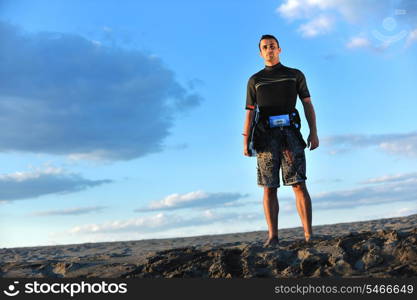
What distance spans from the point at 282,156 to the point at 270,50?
1.21 meters

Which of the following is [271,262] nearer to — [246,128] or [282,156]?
[282,156]

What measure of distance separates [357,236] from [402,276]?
3.38 ft

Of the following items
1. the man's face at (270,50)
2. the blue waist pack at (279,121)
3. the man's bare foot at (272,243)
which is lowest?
the man's bare foot at (272,243)

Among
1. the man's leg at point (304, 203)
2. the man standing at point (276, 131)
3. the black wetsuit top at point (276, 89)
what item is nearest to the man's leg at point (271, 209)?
the man standing at point (276, 131)

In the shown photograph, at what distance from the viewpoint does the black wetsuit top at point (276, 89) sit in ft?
18.7

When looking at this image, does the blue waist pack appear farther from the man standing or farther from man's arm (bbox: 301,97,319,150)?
man's arm (bbox: 301,97,319,150)

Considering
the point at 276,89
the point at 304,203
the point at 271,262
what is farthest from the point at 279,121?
the point at 271,262

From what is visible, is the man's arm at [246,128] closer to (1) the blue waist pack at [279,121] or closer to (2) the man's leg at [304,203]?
(1) the blue waist pack at [279,121]

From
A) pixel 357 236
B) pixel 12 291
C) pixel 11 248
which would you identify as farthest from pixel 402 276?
pixel 11 248

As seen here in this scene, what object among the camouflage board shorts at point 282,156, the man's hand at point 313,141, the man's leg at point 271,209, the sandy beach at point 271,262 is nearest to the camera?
the sandy beach at point 271,262

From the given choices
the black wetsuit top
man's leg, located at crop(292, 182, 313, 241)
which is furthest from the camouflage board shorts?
the black wetsuit top

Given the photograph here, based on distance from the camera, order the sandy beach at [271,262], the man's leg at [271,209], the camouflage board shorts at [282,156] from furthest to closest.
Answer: the man's leg at [271,209] < the camouflage board shorts at [282,156] < the sandy beach at [271,262]

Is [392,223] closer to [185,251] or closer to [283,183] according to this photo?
[283,183]

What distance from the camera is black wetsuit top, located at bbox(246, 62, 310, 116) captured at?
5.71 m
